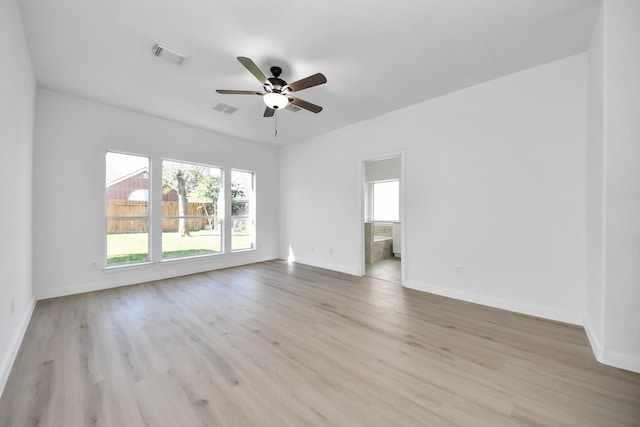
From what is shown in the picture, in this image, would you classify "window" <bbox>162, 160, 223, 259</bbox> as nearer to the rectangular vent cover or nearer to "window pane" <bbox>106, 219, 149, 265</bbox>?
"window pane" <bbox>106, 219, 149, 265</bbox>

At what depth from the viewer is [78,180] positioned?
3691 mm

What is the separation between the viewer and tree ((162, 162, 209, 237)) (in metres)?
4.64

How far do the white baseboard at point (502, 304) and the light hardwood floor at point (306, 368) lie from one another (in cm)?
13

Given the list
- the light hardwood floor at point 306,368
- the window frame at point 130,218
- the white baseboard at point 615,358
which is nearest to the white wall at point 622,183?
the white baseboard at point 615,358

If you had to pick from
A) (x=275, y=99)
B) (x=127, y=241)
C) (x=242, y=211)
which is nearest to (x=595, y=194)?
(x=275, y=99)

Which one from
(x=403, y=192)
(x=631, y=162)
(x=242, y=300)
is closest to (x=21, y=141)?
(x=242, y=300)

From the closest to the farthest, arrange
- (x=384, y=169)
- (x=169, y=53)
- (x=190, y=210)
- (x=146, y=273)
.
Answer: (x=169, y=53)
(x=146, y=273)
(x=190, y=210)
(x=384, y=169)

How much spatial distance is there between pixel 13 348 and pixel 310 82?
3431mm

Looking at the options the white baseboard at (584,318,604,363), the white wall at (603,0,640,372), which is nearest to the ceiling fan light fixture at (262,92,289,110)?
the white wall at (603,0,640,372)

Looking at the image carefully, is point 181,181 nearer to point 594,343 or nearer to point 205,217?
point 205,217

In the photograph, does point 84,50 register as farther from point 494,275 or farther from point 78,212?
point 494,275

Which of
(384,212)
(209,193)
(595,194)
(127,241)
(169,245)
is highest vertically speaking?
(209,193)

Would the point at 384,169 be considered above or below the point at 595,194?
above

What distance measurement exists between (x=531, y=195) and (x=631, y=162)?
1045 mm
